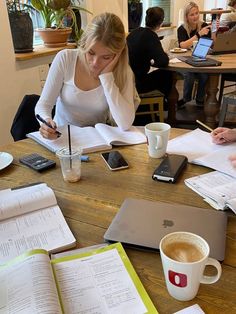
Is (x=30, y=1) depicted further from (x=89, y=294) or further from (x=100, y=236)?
(x=89, y=294)

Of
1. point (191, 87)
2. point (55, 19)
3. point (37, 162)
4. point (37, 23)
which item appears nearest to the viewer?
point (37, 162)

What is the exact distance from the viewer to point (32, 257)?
0.67 metres

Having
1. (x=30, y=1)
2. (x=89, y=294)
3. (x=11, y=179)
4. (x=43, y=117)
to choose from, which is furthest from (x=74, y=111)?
(x=30, y=1)

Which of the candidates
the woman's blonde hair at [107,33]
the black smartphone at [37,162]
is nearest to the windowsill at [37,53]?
the woman's blonde hair at [107,33]

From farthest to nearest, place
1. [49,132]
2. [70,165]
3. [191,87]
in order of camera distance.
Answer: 1. [191,87]
2. [49,132]
3. [70,165]

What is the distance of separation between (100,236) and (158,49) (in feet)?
8.09

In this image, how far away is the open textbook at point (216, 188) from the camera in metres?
0.91

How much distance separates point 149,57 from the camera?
3.03m

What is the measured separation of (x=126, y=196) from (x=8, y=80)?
1.70 meters

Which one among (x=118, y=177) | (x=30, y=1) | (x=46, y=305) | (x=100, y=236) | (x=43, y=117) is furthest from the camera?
(x=30, y=1)

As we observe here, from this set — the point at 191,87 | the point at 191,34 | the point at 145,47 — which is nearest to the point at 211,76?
the point at 145,47

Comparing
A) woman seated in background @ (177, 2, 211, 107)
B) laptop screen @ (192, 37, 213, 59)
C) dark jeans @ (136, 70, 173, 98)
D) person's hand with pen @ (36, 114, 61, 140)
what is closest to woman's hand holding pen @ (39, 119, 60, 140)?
A: person's hand with pen @ (36, 114, 61, 140)

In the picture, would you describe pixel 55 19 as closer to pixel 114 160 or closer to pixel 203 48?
pixel 203 48

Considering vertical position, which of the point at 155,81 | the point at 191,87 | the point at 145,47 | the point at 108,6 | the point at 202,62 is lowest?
→ the point at 191,87
